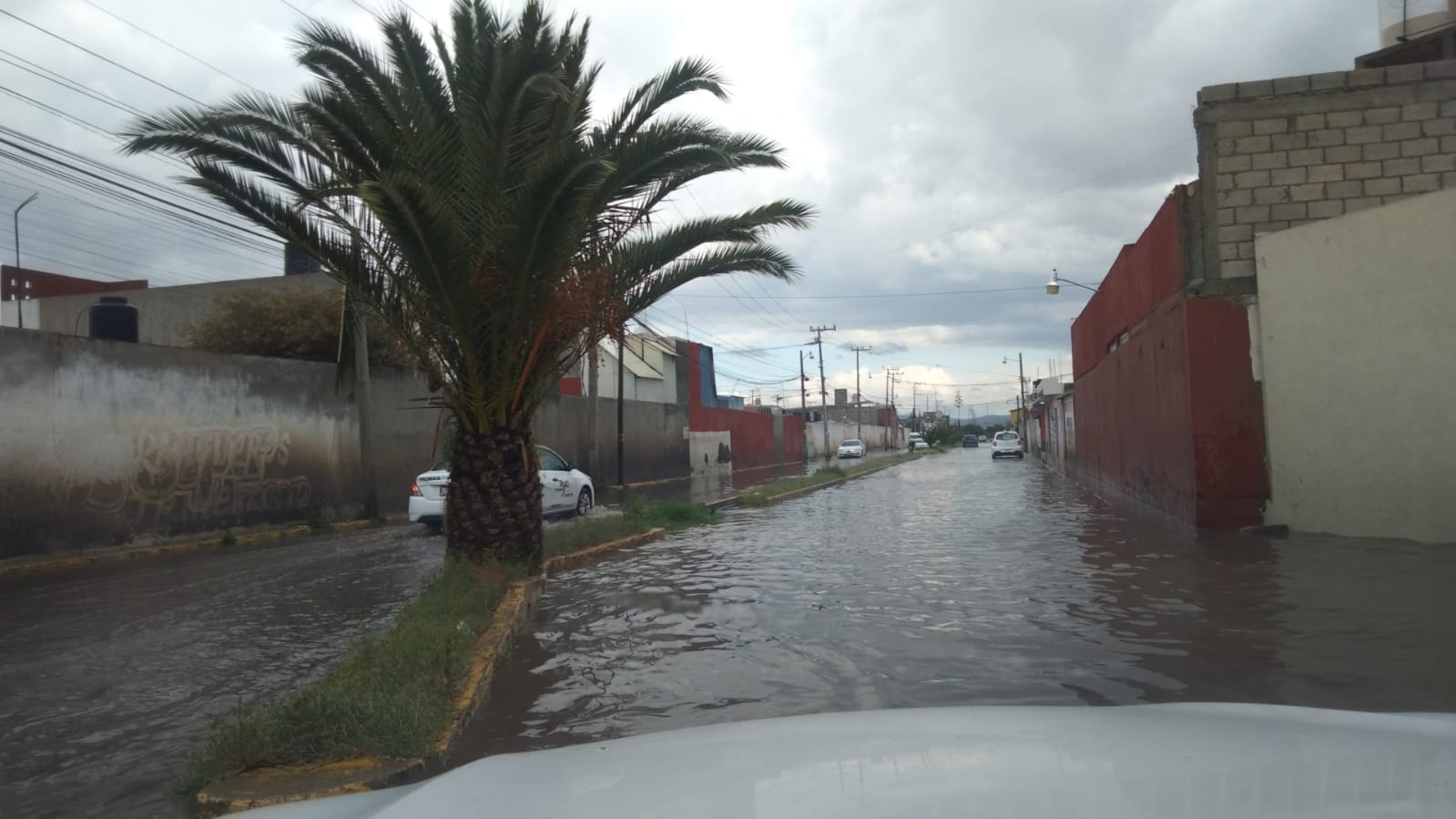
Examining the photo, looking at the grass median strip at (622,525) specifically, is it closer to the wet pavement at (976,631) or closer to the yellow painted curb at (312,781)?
the wet pavement at (976,631)

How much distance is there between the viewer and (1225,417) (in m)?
12.0

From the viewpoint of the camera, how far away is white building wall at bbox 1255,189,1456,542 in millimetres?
10117

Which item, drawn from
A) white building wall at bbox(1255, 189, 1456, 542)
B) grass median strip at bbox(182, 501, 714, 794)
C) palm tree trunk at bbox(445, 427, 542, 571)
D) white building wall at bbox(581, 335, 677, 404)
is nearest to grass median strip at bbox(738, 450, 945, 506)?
white building wall at bbox(1255, 189, 1456, 542)

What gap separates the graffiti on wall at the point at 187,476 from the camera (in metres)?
13.8

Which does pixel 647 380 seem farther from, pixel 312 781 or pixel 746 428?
pixel 312 781

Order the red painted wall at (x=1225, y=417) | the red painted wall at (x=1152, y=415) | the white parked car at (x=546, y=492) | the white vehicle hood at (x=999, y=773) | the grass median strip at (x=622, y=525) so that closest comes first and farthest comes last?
the white vehicle hood at (x=999, y=773) → the red painted wall at (x=1225, y=417) → the grass median strip at (x=622, y=525) → the red painted wall at (x=1152, y=415) → the white parked car at (x=546, y=492)

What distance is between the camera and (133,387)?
14.5 m

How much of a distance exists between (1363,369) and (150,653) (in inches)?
→ 466

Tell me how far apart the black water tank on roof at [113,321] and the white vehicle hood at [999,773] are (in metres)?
15.9

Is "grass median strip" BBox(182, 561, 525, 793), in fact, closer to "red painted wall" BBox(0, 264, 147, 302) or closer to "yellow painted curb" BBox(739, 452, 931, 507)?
"yellow painted curb" BBox(739, 452, 931, 507)

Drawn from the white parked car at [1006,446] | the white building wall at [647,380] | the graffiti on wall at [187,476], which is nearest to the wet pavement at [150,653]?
the graffiti on wall at [187,476]

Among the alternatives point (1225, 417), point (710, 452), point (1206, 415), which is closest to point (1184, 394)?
point (1206, 415)

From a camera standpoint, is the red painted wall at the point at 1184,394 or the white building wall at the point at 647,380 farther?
the white building wall at the point at 647,380

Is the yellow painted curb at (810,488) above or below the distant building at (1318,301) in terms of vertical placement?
below
